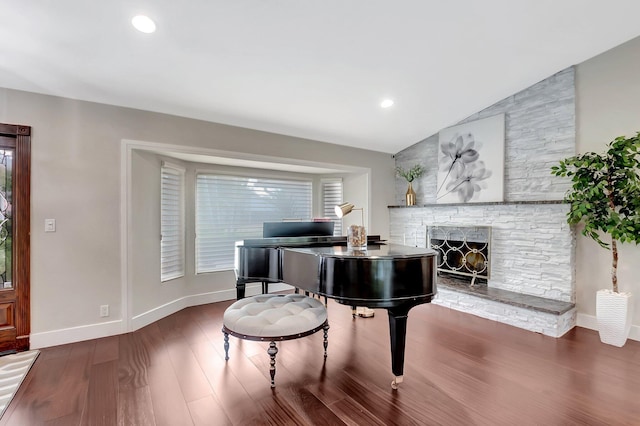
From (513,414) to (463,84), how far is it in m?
3.33

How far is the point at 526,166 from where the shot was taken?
363cm

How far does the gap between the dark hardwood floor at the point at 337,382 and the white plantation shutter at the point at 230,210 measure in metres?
1.37

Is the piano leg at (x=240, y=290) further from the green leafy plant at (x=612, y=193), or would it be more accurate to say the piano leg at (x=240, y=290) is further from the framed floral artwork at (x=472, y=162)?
the green leafy plant at (x=612, y=193)

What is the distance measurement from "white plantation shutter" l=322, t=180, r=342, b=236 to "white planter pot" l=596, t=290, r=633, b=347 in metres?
3.50

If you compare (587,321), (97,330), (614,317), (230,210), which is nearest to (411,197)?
(587,321)

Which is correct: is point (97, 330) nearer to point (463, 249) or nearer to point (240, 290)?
point (240, 290)

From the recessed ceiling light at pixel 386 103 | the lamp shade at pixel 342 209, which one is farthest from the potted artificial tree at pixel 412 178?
the lamp shade at pixel 342 209

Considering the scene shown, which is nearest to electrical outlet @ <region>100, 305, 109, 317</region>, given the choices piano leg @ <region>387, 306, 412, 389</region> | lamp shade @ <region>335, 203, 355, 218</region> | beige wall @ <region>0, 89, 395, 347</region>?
beige wall @ <region>0, 89, 395, 347</region>

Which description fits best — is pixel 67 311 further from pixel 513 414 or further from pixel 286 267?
pixel 513 414

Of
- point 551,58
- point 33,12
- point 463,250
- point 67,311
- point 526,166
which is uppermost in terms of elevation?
point 551,58

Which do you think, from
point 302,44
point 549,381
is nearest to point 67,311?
point 302,44

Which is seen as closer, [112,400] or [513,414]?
[513,414]

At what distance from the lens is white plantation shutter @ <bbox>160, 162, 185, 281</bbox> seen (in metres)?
3.63

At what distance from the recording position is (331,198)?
17.4ft
